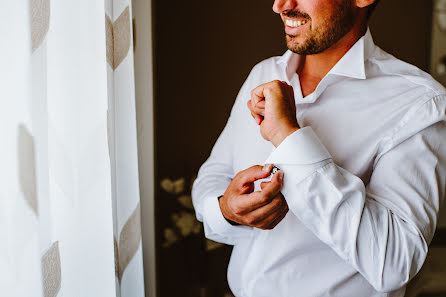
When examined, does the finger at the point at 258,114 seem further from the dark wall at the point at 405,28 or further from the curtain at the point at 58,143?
the dark wall at the point at 405,28

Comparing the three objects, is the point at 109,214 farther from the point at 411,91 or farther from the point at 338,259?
the point at 411,91

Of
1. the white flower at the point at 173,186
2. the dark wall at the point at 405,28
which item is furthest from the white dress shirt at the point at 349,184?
the dark wall at the point at 405,28

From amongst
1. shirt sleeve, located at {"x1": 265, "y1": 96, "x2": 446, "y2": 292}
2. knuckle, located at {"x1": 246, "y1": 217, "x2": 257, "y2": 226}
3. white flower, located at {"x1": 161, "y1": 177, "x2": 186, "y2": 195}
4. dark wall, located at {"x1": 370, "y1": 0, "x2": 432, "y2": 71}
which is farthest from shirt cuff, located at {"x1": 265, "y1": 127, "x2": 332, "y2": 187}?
dark wall, located at {"x1": 370, "y1": 0, "x2": 432, "y2": 71}

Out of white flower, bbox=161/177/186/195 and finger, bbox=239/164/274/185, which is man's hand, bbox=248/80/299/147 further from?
white flower, bbox=161/177/186/195

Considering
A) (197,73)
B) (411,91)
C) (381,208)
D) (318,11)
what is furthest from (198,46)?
(381,208)

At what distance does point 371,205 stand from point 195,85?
4.34ft

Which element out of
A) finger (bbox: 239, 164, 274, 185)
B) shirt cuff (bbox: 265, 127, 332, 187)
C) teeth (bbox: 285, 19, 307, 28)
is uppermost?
teeth (bbox: 285, 19, 307, 28)

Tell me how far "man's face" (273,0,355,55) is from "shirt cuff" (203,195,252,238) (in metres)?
0.46

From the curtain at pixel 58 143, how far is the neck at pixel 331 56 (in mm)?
516

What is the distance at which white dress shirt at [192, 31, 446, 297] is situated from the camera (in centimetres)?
78

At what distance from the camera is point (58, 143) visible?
69cm

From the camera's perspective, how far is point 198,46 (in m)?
Result: 1.96

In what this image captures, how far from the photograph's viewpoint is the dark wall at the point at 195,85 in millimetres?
1933

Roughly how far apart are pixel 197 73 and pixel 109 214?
4.29 feet
